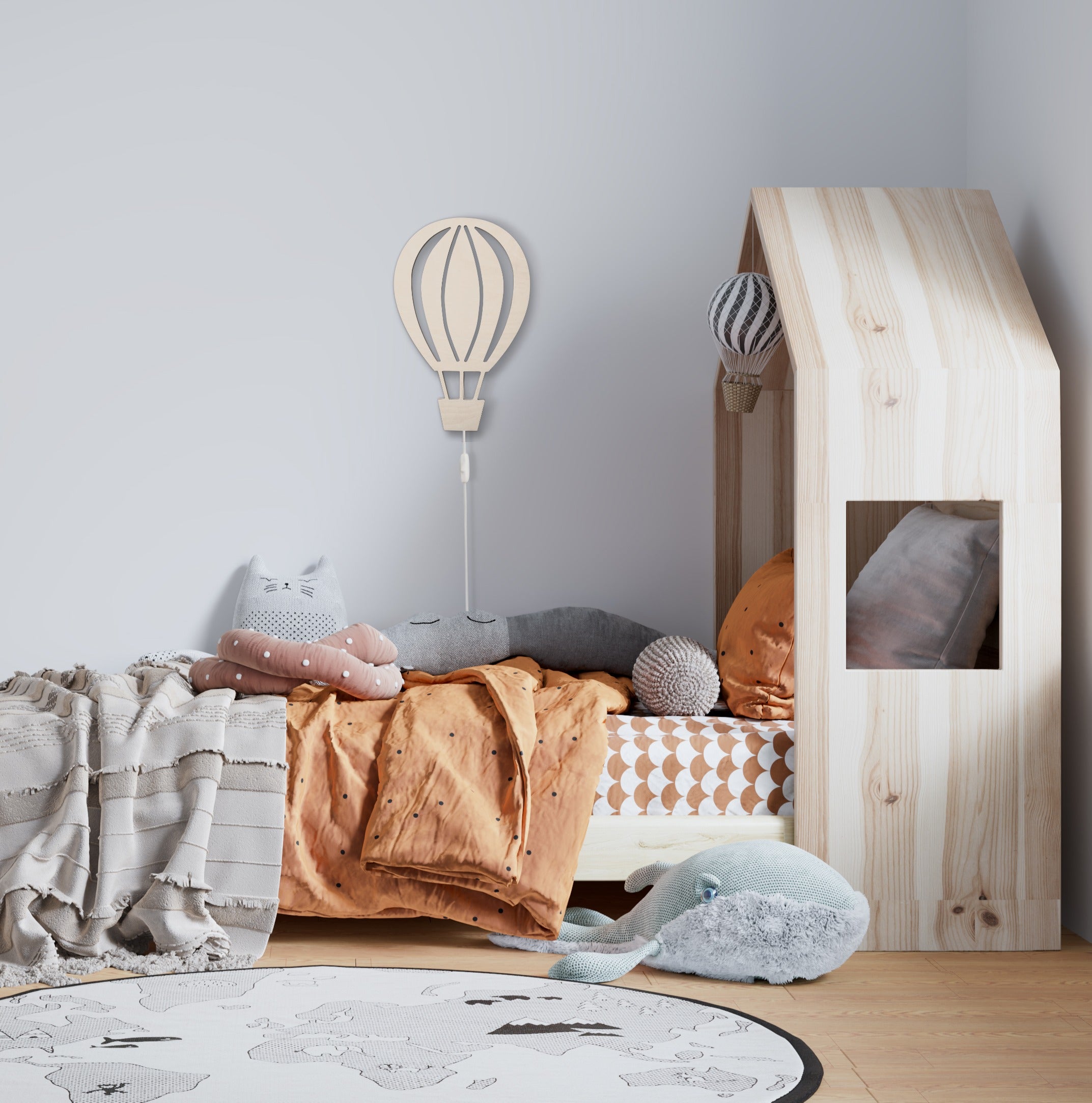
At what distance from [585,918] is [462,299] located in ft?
5.71

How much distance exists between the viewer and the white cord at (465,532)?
304 centimetres

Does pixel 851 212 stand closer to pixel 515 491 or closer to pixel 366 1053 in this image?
pixel 515 491

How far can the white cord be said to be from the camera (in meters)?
3.04

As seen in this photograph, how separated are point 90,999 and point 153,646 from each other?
156cm

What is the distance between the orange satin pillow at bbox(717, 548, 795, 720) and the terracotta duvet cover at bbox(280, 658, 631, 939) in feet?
0.99

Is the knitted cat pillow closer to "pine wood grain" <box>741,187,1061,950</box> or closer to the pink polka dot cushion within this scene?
the pink polka dot cushion

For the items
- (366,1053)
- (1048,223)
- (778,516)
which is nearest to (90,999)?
(366,1053)

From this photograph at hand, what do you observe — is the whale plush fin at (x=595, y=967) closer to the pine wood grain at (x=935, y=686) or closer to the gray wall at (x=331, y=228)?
the pine wood grain at (x=935, y=686)

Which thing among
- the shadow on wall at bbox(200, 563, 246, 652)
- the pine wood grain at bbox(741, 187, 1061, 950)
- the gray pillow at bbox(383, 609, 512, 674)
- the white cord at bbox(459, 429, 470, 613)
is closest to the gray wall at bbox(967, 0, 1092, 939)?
the pine wood grain at bbox(741, 187, 1061, 950)

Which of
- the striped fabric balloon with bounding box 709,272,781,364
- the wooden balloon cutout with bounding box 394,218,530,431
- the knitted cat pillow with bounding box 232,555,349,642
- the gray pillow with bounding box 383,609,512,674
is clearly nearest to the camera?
the striped fabric balloon with bounding box 709,272,781,364

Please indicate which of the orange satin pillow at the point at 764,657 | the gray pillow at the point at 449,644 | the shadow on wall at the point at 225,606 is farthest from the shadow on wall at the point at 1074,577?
the shadow on wall at the point at 225,606

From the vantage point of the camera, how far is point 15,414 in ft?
9.91

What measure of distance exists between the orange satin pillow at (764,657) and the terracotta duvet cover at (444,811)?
300 millimetres

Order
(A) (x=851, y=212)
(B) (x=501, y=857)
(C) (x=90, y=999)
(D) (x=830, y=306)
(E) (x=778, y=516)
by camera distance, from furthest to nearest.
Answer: (E) (x=778, y=516) → (A) (x=851, y=212) → (D) (x=830, y=306) → (B) (x=501, y=857) → (C) (x=90, y=999)
